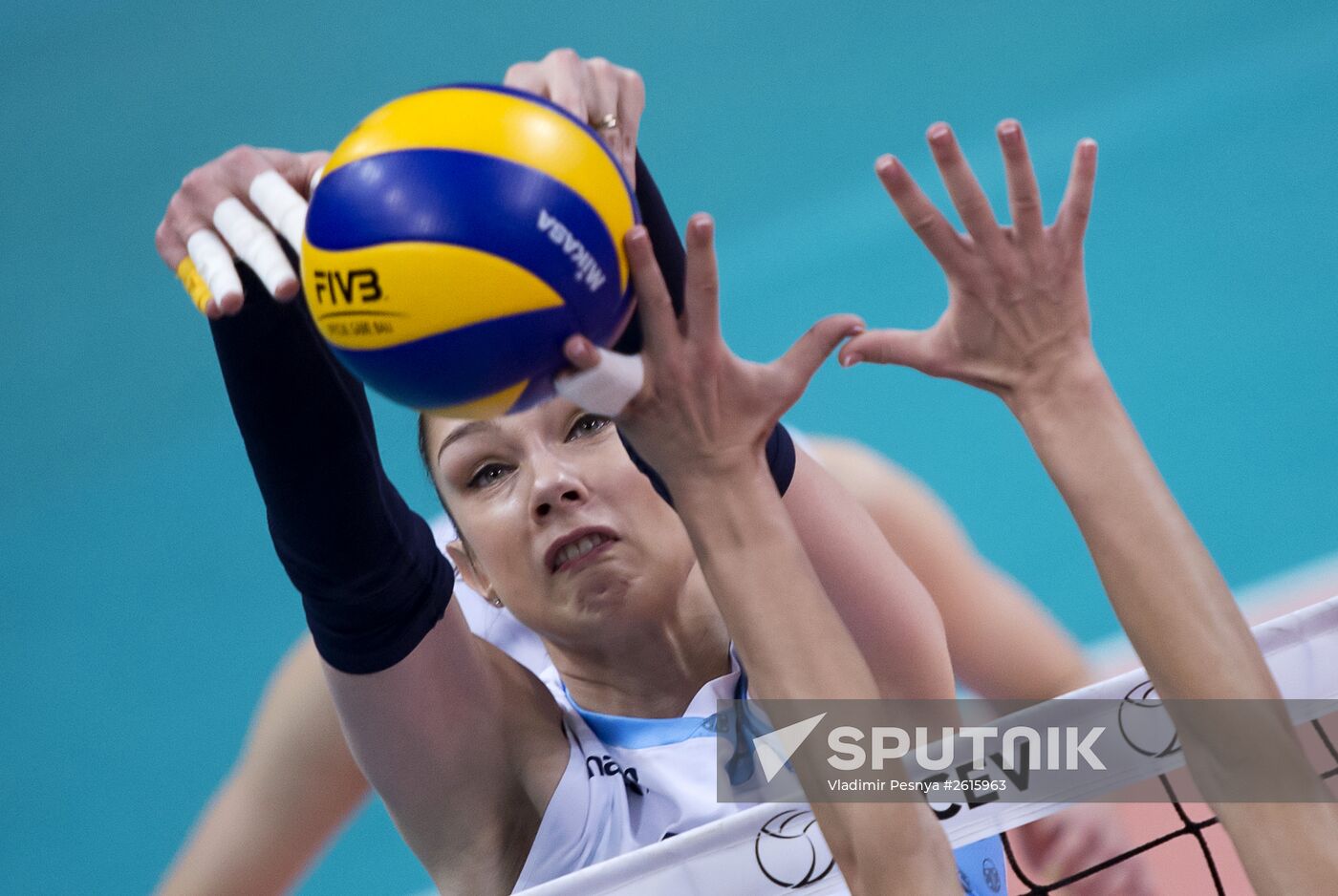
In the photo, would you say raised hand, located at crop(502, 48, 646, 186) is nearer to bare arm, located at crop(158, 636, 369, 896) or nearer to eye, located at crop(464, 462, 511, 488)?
eye, located at crop(464, 462, 511, 488)

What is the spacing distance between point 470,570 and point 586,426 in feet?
1.19

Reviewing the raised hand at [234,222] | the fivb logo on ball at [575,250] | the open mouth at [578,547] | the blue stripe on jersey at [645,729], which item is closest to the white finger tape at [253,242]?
the raised hand at [234,222]

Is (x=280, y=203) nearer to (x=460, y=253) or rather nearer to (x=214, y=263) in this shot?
(x=214, y=263)

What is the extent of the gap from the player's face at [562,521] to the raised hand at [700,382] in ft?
1.74

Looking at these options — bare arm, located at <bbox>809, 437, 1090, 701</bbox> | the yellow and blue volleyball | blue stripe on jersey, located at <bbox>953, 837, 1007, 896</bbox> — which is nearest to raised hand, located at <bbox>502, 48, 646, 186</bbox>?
the yellow and blue volleyball

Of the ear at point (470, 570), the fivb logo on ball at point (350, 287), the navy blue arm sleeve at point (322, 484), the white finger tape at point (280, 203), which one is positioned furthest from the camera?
the ear at point (470, 570)

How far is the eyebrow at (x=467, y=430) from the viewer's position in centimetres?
187

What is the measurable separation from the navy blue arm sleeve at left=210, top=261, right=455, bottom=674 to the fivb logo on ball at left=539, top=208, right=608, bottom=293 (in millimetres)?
371

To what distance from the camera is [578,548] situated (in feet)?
5.98

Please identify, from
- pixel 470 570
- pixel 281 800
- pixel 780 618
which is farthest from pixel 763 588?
pixel 281 800

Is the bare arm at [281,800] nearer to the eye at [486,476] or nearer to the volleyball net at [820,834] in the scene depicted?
the eye at [486,476]

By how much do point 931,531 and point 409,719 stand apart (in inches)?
53.6

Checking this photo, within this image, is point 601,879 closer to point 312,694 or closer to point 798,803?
point 798,803

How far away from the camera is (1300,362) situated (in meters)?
5.24
